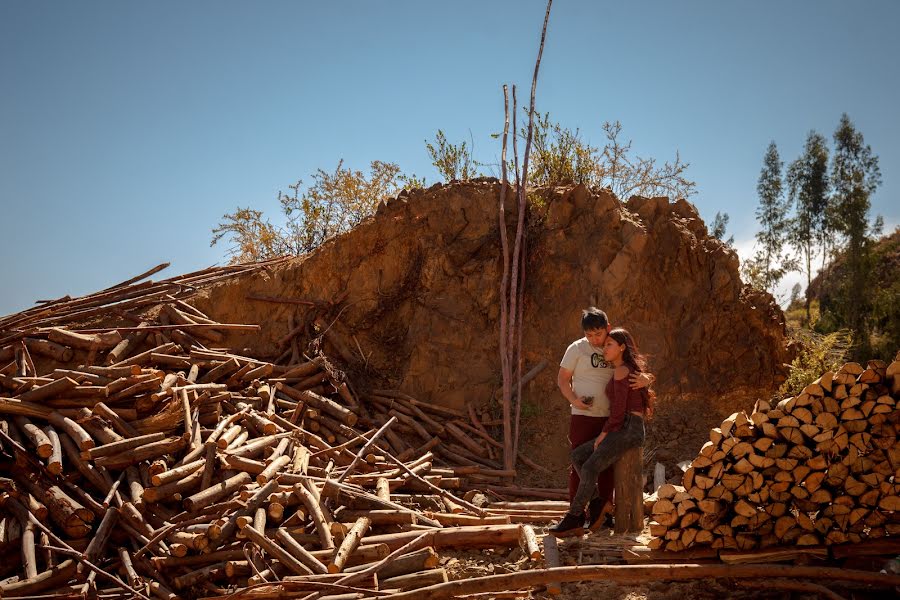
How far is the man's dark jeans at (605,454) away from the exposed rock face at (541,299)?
14.2 ft

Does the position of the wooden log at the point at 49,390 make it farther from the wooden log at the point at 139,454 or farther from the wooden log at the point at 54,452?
the wooden log at the point at 139,454

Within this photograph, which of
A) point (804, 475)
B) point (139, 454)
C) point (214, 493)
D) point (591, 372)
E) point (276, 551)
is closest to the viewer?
point (804, 475)

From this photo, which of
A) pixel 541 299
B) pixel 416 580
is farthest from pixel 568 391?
pixel 541 299

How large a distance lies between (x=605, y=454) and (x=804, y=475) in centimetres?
156

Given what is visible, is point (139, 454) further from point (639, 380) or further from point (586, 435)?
point (639, 380)

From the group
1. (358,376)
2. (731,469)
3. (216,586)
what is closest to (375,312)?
(358,376)

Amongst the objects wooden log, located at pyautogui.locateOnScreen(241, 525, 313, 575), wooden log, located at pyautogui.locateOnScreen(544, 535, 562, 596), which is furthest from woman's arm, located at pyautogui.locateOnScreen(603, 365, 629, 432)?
wooden log, located at pyautogui.locateOnScreen(241, 525, 313, 575)

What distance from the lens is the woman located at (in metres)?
6.07

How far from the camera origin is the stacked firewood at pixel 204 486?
590 centimetres

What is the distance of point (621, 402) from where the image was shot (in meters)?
6.06

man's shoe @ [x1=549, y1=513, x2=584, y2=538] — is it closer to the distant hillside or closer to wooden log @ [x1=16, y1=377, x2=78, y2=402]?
wooden log @ [x1=16, y1=377, x2=78, y2=402]

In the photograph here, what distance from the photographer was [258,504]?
6488 mm

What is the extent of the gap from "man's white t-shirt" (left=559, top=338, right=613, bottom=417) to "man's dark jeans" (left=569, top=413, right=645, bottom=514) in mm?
284

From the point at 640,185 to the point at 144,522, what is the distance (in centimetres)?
1103
